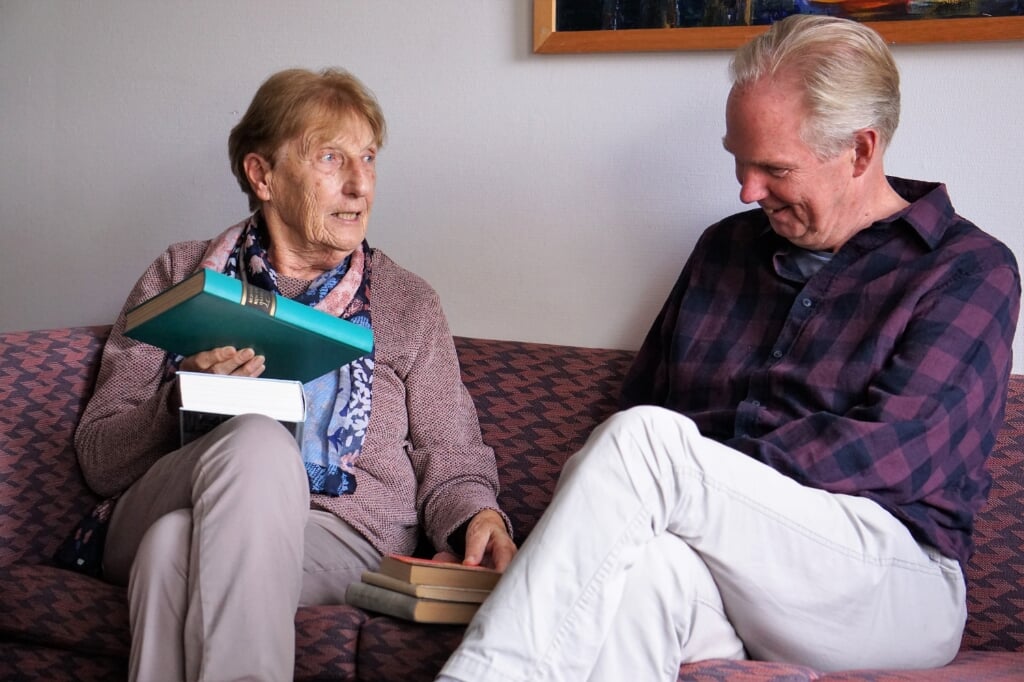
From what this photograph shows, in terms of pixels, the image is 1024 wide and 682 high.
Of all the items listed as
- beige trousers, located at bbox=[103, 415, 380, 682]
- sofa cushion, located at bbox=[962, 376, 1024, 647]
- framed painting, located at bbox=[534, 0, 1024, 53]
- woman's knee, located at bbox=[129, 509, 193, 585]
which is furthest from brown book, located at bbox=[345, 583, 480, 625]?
framed painting, located at bbox=[534, 0, 1024, 53]

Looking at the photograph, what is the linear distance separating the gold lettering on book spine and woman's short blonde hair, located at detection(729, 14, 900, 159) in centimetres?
80

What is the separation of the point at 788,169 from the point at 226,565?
1.03 meters

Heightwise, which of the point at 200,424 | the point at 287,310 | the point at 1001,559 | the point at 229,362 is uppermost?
the point at 287,310

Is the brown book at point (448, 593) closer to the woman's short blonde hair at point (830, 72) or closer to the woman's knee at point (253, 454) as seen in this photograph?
the woman's knee at point (253, 454)

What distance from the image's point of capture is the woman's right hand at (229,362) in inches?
73.4

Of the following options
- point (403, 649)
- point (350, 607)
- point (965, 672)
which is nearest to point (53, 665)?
point (350, 607)

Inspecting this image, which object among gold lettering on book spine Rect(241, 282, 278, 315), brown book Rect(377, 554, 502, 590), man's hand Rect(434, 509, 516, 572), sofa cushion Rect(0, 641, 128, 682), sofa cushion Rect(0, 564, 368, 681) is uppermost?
gold lettering on book spine Rect(241, 282, 278, 315)

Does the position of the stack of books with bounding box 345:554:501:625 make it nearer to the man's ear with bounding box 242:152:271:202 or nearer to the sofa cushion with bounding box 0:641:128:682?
the sofa cushion with bounding box 0:641:128:682

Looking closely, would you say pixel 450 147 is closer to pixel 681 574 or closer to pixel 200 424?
pixel 200 424

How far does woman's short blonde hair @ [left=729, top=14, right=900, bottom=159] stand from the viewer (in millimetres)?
1804

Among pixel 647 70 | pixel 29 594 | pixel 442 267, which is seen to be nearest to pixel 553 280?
pixel 442 267

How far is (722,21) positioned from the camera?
2.21 metres

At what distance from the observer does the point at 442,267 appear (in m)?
2.56

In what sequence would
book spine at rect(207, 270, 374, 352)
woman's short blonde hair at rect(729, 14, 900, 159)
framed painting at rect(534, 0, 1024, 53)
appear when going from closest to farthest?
book spine at rect(207, 270, 374, 352), woman's short blonde hair at rect(729, 14, 900, 159), framed painting at rect(534, 0, 1024, 53)
